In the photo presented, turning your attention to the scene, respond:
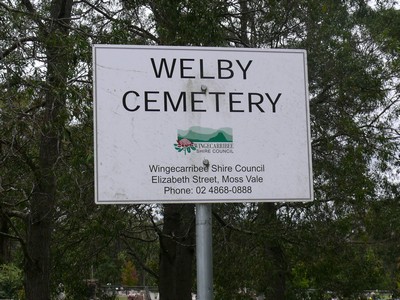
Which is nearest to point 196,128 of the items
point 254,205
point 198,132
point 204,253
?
point 198,132

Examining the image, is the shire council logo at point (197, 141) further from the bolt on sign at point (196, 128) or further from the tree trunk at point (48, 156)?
the tree trunk at point (48, 156)

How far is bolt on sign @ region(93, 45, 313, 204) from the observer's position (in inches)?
124

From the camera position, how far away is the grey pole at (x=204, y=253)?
3182 millimetres

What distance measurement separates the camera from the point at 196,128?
10.5 feet

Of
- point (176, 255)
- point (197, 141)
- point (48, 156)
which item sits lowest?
point (176, 255)

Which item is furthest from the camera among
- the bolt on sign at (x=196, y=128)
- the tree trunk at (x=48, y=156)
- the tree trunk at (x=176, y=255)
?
the tree trunk at (x=176, y=255)

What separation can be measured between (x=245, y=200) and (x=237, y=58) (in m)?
0.65

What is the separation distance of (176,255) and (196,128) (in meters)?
12.8

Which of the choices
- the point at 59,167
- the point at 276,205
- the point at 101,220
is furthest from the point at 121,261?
the point at 59,167

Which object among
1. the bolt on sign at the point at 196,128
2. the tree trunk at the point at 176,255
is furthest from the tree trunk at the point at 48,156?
the bolt on sign at the point at 196,128

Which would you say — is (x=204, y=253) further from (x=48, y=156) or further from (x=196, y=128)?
(x=48, y=156)

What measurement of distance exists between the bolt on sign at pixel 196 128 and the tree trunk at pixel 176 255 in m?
11.3

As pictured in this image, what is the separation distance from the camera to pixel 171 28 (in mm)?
10352

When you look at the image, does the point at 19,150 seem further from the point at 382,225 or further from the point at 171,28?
the point at 382,225
